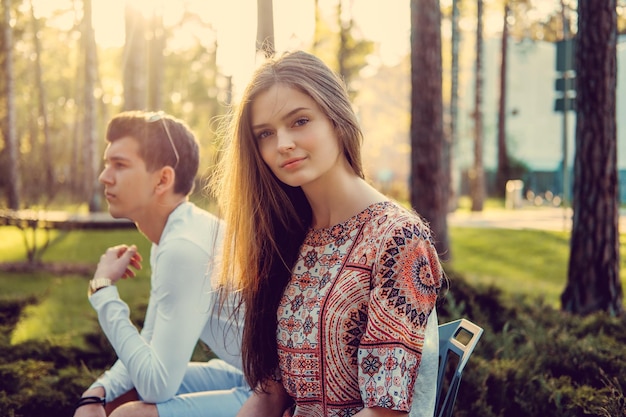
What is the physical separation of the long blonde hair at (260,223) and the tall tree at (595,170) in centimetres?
482

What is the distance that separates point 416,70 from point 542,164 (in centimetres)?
3502

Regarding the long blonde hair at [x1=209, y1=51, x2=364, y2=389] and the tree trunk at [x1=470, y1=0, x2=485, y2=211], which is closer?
the long blonde hair at [x1=209, y1=51, x2=364, y2=389]

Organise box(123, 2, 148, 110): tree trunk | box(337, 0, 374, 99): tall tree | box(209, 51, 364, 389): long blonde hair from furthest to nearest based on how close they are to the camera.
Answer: box(337, 0, 374, 99): tall tree
box(123, 2, 148, 110): tree trunk
box(209, 51, 364, 389): long blonde hair

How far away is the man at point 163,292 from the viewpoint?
287 cm

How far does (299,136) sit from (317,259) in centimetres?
40

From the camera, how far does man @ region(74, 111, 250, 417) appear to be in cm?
287

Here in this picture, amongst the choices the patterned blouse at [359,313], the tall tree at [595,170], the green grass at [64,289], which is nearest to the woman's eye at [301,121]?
the patterned blouse at [359,313]

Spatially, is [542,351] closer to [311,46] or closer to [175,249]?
[175,249]

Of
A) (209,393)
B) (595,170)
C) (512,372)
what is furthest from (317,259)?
(595,170)

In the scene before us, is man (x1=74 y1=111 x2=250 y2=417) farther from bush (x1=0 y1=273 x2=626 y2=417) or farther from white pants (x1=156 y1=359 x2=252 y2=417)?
bush (x1=0 y1=273 x2=626 y2=417)

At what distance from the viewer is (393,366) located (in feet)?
6.64

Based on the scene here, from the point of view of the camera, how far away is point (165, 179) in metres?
3.25

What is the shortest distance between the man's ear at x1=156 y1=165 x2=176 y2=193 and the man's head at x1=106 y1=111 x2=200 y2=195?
0.9 inches

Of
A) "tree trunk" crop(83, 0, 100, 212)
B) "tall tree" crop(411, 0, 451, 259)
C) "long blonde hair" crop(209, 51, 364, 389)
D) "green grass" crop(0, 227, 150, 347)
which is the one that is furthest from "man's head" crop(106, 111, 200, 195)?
"tree trunk" crop(83, 0, 100, 212)
